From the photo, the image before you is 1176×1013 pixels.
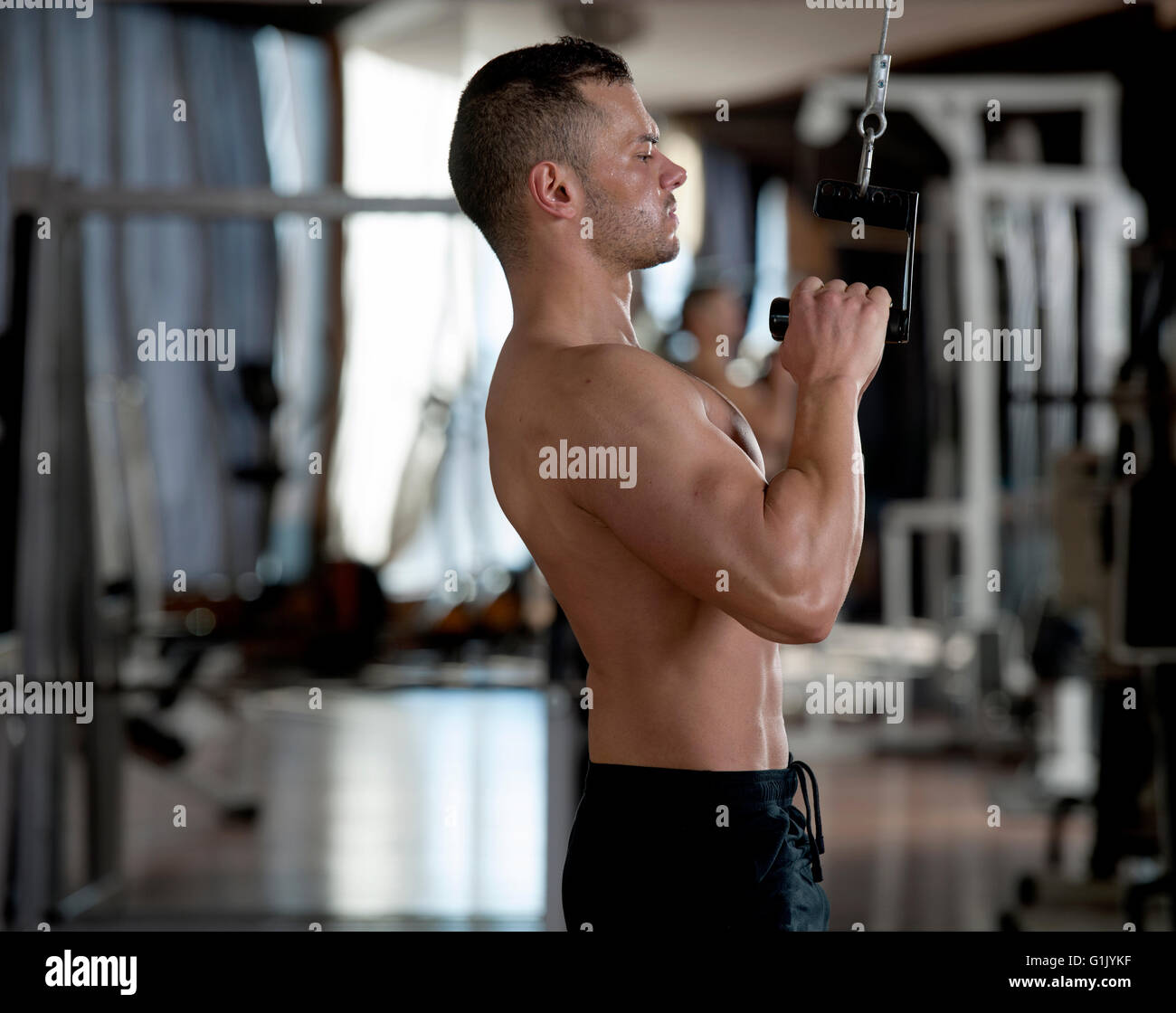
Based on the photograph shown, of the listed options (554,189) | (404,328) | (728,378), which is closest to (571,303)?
(554,189)

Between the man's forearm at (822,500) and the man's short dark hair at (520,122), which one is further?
the man's short dark hair at (520,122)

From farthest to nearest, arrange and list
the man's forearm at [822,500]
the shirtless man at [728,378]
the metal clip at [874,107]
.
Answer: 1. the shirtless man at [728,378]
2. the metal clip at [874,107]
3. the man's forearm at [822,500]

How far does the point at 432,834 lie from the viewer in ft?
13.1

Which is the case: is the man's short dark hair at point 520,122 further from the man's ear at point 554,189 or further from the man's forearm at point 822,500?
the man's forearm at point 822,500

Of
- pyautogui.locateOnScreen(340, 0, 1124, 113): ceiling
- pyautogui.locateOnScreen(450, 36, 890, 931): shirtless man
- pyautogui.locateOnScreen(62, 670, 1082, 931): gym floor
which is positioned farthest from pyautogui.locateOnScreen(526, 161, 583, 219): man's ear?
pyautogui.locateOnScreen(340, 0, 1124, 113): ceiling

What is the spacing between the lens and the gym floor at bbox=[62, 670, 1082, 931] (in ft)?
10.6

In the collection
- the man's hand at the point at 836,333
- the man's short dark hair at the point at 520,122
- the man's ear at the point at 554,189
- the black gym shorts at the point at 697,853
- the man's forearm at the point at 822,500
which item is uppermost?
the man's short dark hair at the point at 520,122

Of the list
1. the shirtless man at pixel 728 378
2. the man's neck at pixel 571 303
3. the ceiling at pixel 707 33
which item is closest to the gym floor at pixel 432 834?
the shirtless man at pixel 728 378

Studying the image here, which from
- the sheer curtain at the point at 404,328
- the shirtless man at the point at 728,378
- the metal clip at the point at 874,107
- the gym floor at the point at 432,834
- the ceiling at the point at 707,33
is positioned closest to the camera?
the metal clip at the point at 874,107

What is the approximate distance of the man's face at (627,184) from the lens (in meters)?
1.23

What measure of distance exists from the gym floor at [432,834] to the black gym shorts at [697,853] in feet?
4.38

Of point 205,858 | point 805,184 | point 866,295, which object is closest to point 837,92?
point 805,184
